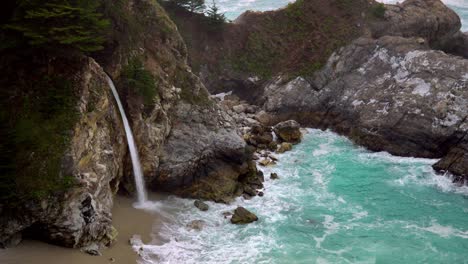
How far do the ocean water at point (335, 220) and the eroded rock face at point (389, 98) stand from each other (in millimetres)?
2054

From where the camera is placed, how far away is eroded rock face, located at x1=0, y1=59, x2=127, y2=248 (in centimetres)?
1695

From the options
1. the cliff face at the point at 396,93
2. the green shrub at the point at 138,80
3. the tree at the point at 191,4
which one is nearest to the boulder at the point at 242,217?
the green shrub at the point at 138,80

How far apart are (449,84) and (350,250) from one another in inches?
725

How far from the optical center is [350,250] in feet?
68.6

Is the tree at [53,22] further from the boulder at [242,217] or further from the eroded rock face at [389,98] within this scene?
the eroded rock face at [389,98]

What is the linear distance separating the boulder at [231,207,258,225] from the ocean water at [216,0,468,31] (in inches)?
2084

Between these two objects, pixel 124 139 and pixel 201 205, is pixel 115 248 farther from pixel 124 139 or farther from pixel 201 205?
pixel 124 139

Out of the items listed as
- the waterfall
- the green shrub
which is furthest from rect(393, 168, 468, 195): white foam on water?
the green shrub

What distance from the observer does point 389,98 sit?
35.3 meters

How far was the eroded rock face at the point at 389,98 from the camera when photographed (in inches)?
1240

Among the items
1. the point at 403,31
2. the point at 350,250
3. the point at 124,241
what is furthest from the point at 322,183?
the point at 403,31

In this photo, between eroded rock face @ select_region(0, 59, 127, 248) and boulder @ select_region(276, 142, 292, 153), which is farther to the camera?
boulder @ select_region(276, 142, 292, 153)

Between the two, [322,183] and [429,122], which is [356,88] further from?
[322,183]

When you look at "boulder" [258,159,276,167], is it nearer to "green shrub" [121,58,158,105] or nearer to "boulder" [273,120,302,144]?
"boulder" [273,120,302,144]
